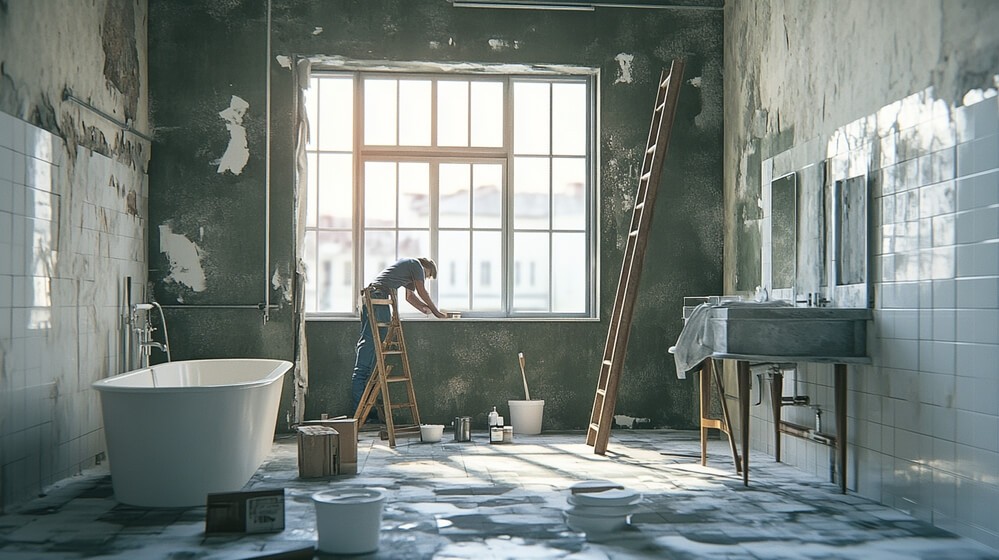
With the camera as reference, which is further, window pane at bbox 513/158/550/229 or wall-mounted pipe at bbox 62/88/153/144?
window pane at bbox 513/158/550/229

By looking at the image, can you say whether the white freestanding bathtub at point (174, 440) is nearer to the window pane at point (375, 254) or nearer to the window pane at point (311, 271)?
the window pane at point (311, 271)

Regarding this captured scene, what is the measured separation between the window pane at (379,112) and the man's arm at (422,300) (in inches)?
52.8

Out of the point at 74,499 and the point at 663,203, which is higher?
the point at 663,203

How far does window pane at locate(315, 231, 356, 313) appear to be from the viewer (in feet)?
24.6

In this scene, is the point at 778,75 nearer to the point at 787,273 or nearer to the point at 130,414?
the point at 787,273

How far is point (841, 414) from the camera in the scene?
194 inches

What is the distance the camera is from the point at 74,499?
15.7 feet

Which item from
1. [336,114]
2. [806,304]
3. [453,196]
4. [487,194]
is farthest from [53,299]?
[806,304]

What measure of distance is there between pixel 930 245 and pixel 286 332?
479 centimetres

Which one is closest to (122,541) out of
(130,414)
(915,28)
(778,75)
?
(130,414)

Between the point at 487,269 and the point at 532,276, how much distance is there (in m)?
0.39

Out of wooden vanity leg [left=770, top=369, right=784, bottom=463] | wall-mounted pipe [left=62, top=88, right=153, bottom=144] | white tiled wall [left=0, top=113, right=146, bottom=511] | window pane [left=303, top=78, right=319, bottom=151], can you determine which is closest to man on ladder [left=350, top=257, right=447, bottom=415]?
window pane [left=303, top=78, right=319, bottom=151]

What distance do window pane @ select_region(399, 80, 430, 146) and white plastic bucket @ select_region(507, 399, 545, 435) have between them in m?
2.31

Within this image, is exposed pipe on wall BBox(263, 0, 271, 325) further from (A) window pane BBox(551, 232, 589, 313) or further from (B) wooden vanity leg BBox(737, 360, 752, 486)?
(B) wooden vanity leg BBox(737, 360, 752, 486)
